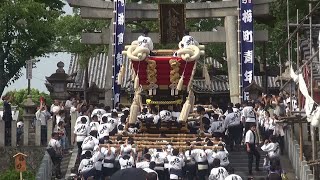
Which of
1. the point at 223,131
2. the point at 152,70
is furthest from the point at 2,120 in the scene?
the point at 223,131

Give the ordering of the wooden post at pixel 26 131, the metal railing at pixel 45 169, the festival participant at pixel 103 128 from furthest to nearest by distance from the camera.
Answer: the wooden post at pixel 26 131 → the festival participant at pixel 103 128 → the metal railing at pixel 45 169

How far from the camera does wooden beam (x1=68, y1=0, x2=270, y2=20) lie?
118 ft

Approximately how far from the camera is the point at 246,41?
35.1 m

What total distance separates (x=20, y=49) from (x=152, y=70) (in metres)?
10.2

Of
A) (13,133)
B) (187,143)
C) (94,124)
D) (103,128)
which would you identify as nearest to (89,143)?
(103,128)

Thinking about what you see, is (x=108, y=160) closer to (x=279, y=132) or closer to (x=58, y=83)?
(x=279, y=132)

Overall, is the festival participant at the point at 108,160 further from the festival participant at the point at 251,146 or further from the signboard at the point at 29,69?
the signboard at the point at 29,69

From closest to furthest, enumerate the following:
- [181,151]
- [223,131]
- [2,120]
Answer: [181,151] < [223,131] < [2,120]

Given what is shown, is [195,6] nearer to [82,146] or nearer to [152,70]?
[152,70]

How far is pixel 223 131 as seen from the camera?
28.2m

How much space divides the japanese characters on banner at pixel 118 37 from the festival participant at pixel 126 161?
34.1ft

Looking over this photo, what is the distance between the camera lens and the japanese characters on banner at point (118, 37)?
115 ft

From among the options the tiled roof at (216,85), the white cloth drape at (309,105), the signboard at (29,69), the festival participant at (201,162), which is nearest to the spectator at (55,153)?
the festival participant at (201,162)

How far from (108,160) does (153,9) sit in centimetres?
1271
